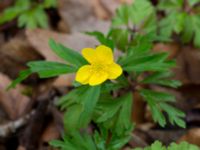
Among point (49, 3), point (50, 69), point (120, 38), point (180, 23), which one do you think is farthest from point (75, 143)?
point (49, 3)

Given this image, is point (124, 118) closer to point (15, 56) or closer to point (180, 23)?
point (180, 23)

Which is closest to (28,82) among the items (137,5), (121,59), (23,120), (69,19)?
(23,120)

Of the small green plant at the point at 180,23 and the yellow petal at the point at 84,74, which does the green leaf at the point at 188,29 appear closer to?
the small green plant at the point at 180,23

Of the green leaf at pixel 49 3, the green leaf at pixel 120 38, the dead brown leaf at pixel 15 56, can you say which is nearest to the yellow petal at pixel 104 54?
the green leaf at pixel 120 38

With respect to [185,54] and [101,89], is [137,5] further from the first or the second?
[101,89]

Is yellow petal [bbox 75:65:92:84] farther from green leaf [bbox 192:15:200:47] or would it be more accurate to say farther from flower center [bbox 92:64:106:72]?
green leaf [bbox 192:15:200:47]

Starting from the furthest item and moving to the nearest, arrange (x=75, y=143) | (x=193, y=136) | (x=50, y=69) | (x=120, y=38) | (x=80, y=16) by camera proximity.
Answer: (x=80, y=16)
(x=120, y=38)
(x=193, y=136)
(x=75, y=143)
(x=50, y=69)

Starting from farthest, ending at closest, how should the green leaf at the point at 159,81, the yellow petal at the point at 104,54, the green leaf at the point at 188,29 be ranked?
the green leaf at the point at 188,29
the green leaf at the point at 159,81
the yellow petal at the point at 104,54
